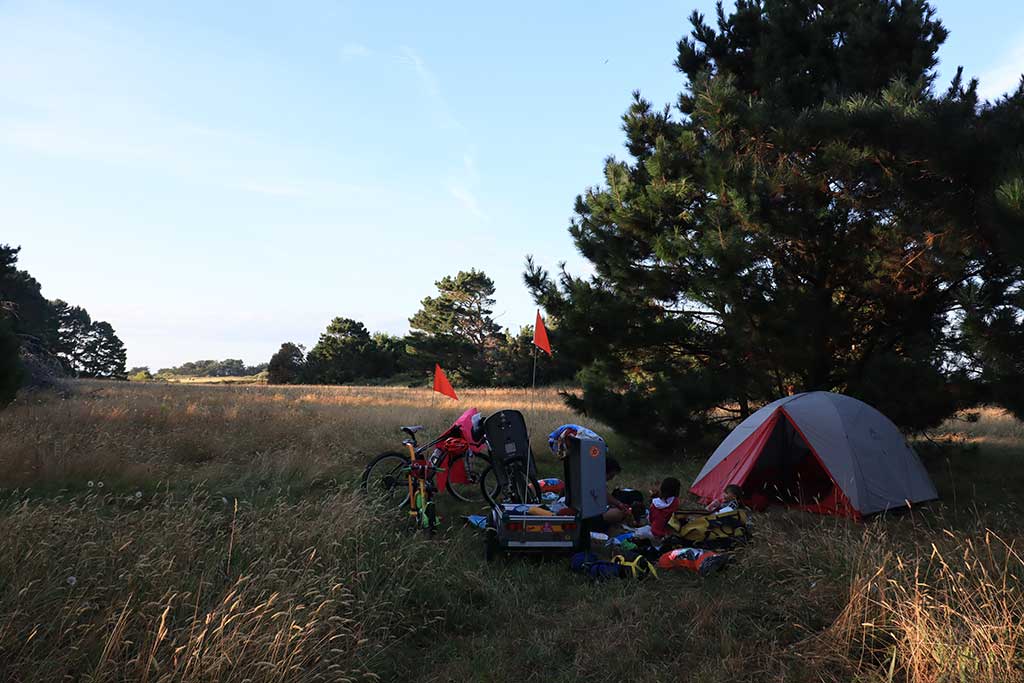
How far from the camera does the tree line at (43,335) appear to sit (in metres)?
10.6

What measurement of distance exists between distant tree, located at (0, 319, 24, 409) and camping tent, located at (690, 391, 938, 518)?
10.7m

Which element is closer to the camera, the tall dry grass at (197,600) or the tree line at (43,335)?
the tall dry grass at (197,600)

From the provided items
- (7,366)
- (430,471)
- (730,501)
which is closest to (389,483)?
(430,471)

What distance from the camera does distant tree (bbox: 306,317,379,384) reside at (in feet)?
189

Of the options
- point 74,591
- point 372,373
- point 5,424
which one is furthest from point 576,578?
point 372,373

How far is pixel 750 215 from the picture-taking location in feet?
28.6

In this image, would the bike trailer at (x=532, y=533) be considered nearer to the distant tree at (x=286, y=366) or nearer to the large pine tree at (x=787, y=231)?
the large pine tree at (x=787, y=231)

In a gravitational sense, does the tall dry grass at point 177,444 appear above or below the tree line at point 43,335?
below

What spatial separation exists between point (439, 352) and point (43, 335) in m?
25.0

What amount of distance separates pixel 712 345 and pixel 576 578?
6910mm

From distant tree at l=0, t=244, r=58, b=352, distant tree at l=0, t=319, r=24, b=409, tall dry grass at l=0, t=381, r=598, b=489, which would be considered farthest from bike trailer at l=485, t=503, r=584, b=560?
distant tree at l=0, t=244, r=58, b=352

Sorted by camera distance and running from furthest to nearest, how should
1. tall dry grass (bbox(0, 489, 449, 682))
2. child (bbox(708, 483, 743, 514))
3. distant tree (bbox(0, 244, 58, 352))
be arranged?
distant tree (bbox(0, 244, 58, 352)) < child (bbox(708, 483, 743, 514)) < tall dry grass (bbox(0, 489, 449, 682))

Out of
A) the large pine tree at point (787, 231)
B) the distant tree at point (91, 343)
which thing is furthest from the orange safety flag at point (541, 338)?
the distant tree at point (91, 343)

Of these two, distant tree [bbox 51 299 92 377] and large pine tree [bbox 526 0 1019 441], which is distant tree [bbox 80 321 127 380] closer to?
distant tree [bbox 51 299 92 377]
